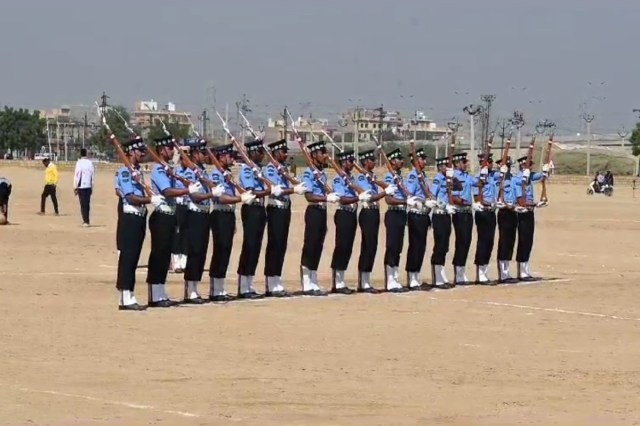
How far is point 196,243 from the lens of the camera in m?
16.4

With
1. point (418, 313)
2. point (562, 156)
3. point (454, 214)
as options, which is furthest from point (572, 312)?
point (562, 156)

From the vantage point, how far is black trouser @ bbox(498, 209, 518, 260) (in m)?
20.4

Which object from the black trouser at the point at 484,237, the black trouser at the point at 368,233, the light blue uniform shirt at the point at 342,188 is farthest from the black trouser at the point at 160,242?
the black trouser at the point at 484,237

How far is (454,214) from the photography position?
19484 millimetres

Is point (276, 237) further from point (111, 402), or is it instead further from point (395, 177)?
point (111, 402)

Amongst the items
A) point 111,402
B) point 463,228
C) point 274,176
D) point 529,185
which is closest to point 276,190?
point 274,176

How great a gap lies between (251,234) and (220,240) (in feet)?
1.61

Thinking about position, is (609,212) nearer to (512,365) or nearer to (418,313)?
(418,313)

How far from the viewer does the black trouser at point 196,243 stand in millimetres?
16312

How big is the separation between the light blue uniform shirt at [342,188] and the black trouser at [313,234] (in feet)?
1.00

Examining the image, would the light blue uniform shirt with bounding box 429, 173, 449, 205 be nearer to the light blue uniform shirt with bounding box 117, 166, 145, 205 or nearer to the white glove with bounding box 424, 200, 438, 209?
the white glove with bounding box 424, 200, 438, 209

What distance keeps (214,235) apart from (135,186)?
1.81 metres

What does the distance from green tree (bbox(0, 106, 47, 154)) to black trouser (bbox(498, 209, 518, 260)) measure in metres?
99.1

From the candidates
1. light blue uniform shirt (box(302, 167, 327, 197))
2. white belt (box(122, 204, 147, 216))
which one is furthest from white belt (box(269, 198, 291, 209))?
white belt (box(122, 204, 147, 216))
